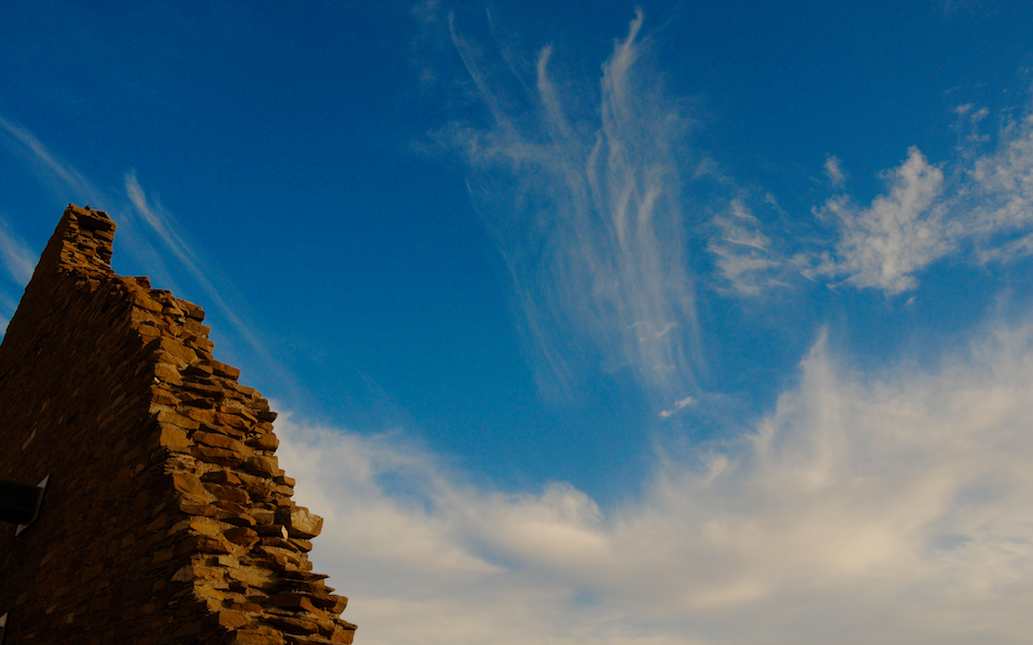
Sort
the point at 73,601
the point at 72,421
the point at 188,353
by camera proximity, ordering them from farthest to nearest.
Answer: the point at 72,421, the point at 188,353, the point at 73,601

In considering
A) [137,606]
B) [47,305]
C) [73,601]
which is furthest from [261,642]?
[47,305]

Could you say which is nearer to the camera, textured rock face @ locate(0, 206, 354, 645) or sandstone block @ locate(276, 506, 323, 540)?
textured rock face @ locate(0, 206, 354, 645)

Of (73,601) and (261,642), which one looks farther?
(73,601)

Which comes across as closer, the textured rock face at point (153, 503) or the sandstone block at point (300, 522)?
the textured rock face at point (153, 503)

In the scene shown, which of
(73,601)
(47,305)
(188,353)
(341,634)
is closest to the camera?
(341,634)

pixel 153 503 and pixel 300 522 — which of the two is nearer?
pixel 153 503

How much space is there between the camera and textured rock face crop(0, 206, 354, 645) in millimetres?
6289

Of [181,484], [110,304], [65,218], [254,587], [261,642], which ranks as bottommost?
[261,642]

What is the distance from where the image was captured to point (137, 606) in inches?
258

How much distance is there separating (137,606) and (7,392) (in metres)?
9.28

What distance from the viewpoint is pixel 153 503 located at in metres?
6.95

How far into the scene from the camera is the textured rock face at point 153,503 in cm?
629

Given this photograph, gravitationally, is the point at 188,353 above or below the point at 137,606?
above

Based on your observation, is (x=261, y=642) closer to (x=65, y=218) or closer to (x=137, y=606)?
(x=137, y=606)
